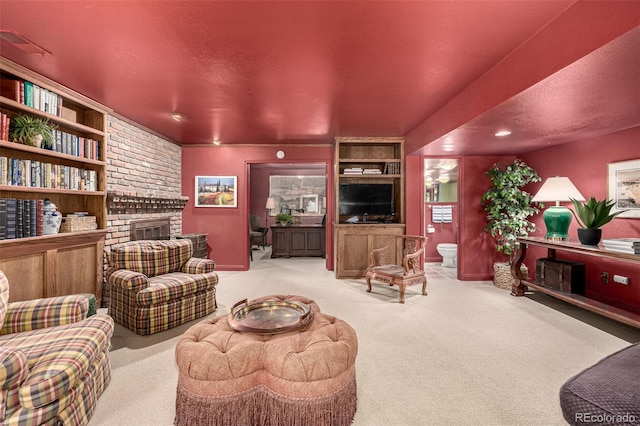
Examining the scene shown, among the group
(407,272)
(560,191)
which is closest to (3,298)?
(407,272)

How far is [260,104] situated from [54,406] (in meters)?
2.97

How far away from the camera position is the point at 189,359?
4.96 ft

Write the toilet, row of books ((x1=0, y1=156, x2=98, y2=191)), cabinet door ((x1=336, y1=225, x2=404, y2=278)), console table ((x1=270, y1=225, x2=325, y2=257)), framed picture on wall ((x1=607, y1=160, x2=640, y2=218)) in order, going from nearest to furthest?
row of books ((x1=0, y1=156, x2=98, y2=191)) < framed picture on wall ((x1=607, y1=160, x2=640, y2=218)) < cabinet door ((x1=336, y1=225, x2=404, y2=278)) < the toilet < console table ((x1=270, y1=225, x2=325, y2=257))

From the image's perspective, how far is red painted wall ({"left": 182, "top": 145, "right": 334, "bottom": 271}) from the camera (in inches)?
215

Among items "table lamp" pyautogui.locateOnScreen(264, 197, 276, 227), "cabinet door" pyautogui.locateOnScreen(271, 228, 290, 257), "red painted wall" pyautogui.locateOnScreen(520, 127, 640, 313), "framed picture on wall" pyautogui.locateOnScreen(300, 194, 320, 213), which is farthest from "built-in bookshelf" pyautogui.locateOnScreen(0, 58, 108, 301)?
"red painted wall" pyautogui.locateOnScreen(520, 127, 640, 313)

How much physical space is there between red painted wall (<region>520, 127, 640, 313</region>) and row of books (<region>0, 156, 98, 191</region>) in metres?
5.99

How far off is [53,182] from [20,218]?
0.50 meters

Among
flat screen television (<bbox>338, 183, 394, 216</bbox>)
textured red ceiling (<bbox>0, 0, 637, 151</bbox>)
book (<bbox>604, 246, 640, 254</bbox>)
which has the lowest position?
book (<bbox>604, 246, 640, 254</bbox>)

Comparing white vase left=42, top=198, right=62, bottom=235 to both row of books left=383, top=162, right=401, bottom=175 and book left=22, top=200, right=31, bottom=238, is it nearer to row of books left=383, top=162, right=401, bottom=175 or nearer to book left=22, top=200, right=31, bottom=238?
book left=22, top=200, right=31, bottom=238

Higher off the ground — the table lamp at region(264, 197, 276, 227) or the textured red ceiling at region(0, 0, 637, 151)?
the textured red ceiling at region(0, 0, 637, 151)

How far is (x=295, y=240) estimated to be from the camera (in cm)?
703

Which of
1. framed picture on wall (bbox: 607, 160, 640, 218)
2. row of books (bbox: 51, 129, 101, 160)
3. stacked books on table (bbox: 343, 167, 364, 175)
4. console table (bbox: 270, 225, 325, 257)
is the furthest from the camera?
console table (bbox: 270, 225, 325, 257)

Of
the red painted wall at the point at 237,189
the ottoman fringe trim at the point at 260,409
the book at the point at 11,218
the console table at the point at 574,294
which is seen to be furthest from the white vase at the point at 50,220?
the console table at the point at 574,294

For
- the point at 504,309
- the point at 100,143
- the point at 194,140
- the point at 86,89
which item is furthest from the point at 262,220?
the point at 504,309
